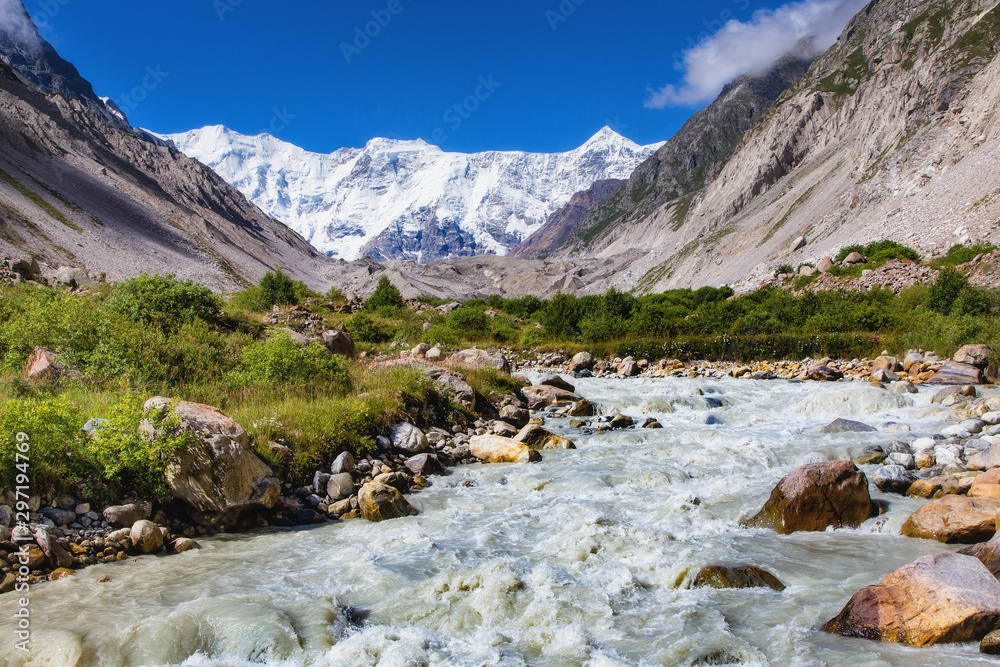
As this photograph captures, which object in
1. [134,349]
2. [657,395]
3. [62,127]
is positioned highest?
[62,127]

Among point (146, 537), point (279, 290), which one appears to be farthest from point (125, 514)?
point (279, 290)

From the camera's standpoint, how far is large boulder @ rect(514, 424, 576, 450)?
41.7 ft

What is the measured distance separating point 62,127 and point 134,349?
4288 inches

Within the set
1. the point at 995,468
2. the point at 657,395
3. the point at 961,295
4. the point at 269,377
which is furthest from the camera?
the point at 961,295

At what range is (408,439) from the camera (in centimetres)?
1127

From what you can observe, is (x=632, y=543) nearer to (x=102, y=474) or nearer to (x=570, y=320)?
(x=102, y=474)

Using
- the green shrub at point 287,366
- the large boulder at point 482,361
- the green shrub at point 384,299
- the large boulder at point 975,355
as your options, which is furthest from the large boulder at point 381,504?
the green shrub at point 384,299

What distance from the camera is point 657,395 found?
18688 millimetres

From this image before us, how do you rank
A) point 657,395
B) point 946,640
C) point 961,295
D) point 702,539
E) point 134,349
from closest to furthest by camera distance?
1. point 946,640
2. point 702,539
3. point 134,349
4. point 657,395
5. point 961,295

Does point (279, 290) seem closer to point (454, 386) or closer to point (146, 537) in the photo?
point (454, 386)

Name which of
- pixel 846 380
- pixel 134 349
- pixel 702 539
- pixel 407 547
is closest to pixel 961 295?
pixel 846 380

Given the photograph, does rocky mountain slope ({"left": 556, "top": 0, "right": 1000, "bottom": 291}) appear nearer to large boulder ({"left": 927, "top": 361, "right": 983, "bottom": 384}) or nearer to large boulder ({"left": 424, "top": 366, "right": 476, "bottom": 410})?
large boulder ({"left": 927, "top": 361, "right": 983, "bottom": 384})

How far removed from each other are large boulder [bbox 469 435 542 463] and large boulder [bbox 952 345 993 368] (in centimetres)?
1727

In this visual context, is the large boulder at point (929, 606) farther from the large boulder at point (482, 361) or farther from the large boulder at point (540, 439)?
the large boulder at point (482, 361)
